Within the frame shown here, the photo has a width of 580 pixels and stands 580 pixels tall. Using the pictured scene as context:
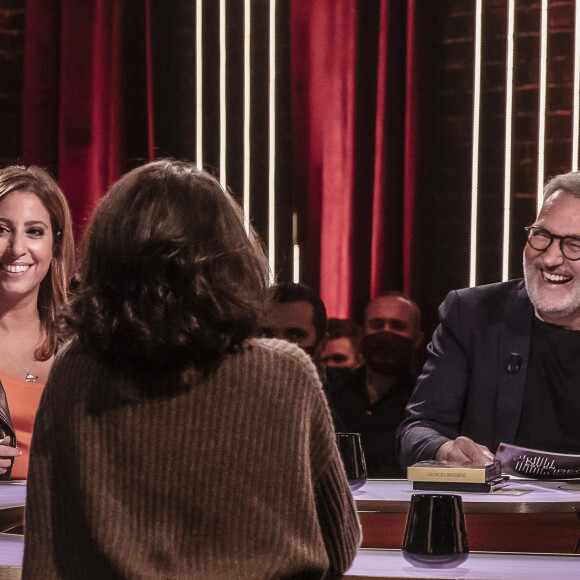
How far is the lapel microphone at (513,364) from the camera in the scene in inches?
98.6

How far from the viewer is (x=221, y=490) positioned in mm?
1124

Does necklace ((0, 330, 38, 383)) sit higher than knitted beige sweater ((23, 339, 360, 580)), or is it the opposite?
knitted beige sweater ((23, 339, 360, 580))

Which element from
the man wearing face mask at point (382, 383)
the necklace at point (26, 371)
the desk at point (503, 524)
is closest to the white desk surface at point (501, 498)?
the desk at point (503, 524)

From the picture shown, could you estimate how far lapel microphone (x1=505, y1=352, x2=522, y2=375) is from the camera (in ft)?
8.21

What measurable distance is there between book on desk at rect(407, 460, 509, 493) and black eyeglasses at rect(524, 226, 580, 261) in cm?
83

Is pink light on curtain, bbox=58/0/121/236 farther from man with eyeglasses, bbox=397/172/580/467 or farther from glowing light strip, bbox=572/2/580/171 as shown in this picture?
man with eyeglasses, bbox=397/172/580/467

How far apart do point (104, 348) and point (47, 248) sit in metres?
1.70

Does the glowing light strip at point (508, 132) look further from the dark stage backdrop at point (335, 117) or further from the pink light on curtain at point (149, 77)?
the pink light on curtain at point (149, 77)

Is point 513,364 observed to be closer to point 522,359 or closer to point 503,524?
point 522,359

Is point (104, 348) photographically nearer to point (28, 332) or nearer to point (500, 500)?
point (500, 500)

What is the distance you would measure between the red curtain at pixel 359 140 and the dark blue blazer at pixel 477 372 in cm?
160

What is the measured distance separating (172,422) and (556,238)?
1633 millimetres

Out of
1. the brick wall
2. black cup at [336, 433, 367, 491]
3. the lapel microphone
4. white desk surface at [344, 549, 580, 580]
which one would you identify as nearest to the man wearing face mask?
the lapel microphone

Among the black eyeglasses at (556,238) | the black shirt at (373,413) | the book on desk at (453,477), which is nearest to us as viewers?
the book on desk at (453,477)
